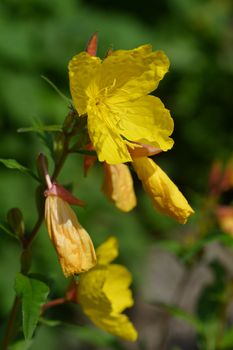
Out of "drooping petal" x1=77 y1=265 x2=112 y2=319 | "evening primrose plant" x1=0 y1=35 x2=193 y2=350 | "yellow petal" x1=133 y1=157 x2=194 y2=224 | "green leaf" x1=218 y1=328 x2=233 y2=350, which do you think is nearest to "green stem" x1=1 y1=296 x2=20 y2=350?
"evening primrose plant" x1=0 y1=35 x2=193 y2=350

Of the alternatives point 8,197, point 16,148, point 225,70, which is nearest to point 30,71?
point 16,148

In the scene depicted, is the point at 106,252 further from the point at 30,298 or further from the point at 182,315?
the point at 182,315

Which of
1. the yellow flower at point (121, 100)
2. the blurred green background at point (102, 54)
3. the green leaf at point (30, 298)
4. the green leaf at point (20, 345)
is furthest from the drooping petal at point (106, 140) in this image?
the blurred green background at point (102, 54)

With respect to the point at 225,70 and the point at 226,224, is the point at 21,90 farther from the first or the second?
the point at 226,224

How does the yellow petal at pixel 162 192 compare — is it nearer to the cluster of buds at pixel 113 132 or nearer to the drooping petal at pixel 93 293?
the cluster of buds at pixel 113 132

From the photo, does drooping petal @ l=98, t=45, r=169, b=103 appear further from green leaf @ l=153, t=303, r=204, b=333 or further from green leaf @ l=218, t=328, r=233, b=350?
green leaf @ l=218, t=328, r=233, b=350

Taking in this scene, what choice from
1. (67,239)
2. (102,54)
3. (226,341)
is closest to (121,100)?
(67,239)
